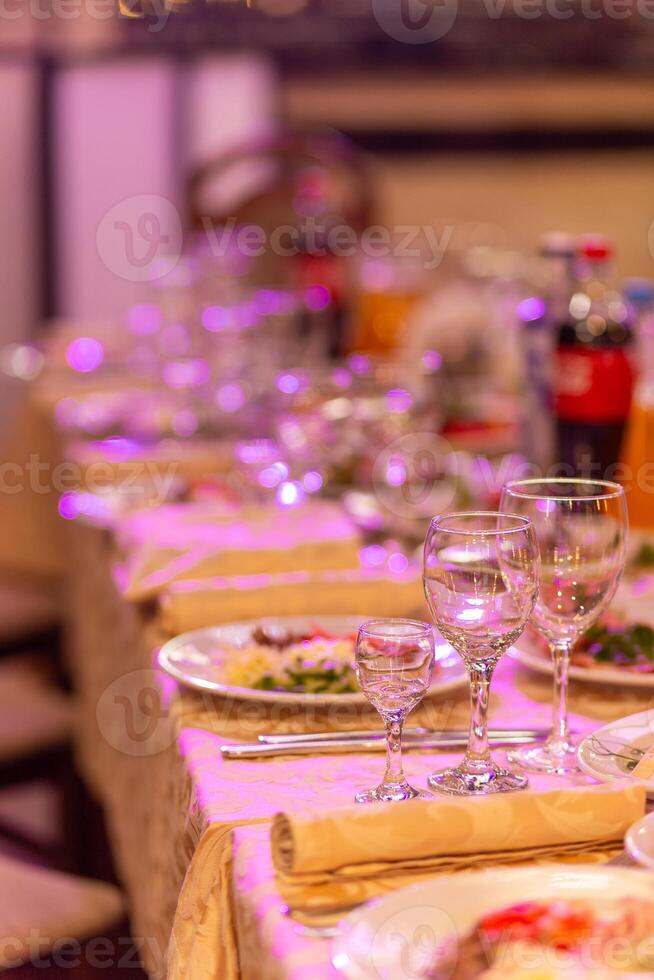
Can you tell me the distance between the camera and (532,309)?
1945 mm

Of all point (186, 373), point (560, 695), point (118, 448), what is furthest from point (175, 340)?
point (560, 695)

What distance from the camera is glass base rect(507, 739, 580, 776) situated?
3.03 ft

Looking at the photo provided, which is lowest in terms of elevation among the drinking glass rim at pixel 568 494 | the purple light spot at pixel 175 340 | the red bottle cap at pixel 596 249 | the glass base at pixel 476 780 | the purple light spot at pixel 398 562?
the glass base at pixel 476 780

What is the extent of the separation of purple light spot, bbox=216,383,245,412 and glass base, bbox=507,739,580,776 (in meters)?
1.56

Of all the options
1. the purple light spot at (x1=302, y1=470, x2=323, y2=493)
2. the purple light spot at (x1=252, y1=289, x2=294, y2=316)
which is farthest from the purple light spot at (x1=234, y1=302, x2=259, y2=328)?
the purple light spot at (x1=302, y1=470, x2=323, y2=493)

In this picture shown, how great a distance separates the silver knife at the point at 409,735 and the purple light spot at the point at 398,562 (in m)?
0.47

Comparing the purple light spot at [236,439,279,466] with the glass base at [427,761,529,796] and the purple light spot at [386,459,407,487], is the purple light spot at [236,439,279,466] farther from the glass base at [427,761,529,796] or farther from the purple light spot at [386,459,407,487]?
the glass base at [427,761,529,796]

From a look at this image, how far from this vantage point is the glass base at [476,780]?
Answer: 2.85 feet

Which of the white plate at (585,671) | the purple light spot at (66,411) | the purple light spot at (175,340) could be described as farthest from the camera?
the purple light spot at (175,340)

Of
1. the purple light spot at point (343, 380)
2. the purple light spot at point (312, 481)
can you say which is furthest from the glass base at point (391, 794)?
the purple light spot at point (343, 380)

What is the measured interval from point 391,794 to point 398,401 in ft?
3.39

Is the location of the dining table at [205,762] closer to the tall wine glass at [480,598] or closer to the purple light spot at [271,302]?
the tall wine glass at [480,598]

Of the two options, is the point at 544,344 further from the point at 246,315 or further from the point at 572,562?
the point at 246,315

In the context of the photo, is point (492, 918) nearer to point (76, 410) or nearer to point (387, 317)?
point (76, 410)
